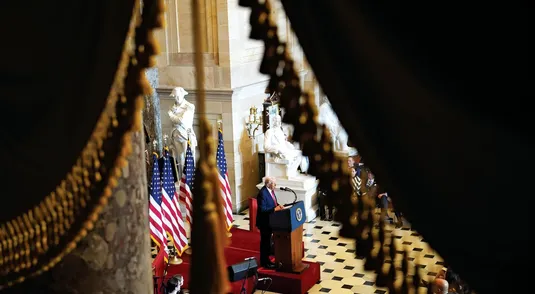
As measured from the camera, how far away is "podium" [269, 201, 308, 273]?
1060 cm

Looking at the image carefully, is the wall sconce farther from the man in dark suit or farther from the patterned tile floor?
the man in dark suit

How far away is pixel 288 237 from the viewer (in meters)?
10.7

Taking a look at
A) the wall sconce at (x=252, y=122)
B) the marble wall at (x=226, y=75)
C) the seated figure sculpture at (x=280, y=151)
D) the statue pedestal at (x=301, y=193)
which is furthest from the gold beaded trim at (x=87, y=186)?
the wall sconce at (x=252, y=122)

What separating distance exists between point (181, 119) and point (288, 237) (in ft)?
13.8

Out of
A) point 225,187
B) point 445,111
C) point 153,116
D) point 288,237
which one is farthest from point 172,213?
point 445,111

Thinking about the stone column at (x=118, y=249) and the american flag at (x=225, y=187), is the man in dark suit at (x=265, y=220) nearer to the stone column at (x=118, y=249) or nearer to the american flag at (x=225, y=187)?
the american flag at (x=225, y=187)

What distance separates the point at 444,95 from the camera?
1.50 m

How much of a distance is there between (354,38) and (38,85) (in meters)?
1.58

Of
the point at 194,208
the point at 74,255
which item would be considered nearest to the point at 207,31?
the point at 74,255

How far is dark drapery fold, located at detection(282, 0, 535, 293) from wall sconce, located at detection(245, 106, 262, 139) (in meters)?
13.1

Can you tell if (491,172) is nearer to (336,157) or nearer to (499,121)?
(499,121)

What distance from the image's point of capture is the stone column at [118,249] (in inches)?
125

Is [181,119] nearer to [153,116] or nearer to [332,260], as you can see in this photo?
[153,116]

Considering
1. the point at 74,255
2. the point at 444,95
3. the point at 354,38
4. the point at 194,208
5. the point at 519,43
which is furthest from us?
the point at 74,255
